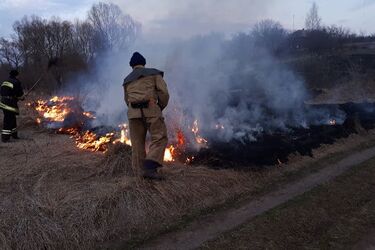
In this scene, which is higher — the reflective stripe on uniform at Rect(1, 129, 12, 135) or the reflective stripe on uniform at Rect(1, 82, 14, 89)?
the reflective stripe on uniform at Rect(1, 82, 14, 89)

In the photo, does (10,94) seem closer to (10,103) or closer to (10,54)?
(10,103)

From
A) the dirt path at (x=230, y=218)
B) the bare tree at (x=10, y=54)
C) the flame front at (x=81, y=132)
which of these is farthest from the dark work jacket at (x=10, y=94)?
the bare tree at (x=10, y=54)

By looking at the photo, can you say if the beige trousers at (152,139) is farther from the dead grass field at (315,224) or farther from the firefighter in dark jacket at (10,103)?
the firefighter in dark jacket at (10,103)

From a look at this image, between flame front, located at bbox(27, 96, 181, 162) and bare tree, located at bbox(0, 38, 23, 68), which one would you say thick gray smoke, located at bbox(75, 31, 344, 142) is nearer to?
flame front, located at bbox(27, 96, 181, 162)

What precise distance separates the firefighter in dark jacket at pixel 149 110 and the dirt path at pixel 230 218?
119 cm

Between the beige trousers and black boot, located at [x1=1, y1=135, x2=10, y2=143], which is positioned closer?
the beige trousers

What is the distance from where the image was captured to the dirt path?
502 centimetres

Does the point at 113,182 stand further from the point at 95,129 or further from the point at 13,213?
the point at 95,129

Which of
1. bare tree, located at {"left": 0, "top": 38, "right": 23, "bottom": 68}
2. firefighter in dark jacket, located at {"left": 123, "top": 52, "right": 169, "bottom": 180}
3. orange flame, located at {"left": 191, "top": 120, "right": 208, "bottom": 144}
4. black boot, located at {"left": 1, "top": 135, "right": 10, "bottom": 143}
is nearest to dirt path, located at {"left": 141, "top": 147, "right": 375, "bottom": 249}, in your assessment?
firefighter in dark jacket, located at {"left": 123, "top": 52, "right": 169, "bottom": 180}

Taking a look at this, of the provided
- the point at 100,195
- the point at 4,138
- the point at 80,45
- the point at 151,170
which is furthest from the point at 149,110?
the point at 80,45

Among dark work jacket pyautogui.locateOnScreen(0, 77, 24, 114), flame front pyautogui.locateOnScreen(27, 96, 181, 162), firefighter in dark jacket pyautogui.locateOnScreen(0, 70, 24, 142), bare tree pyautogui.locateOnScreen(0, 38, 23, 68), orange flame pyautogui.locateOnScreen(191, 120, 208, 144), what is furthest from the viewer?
bare tree pyautogui.locateOnScreen(0, 38, 23, 68)

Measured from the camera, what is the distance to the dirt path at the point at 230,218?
16.5 feet

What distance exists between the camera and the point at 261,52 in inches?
764

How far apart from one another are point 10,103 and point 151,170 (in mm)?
6222
